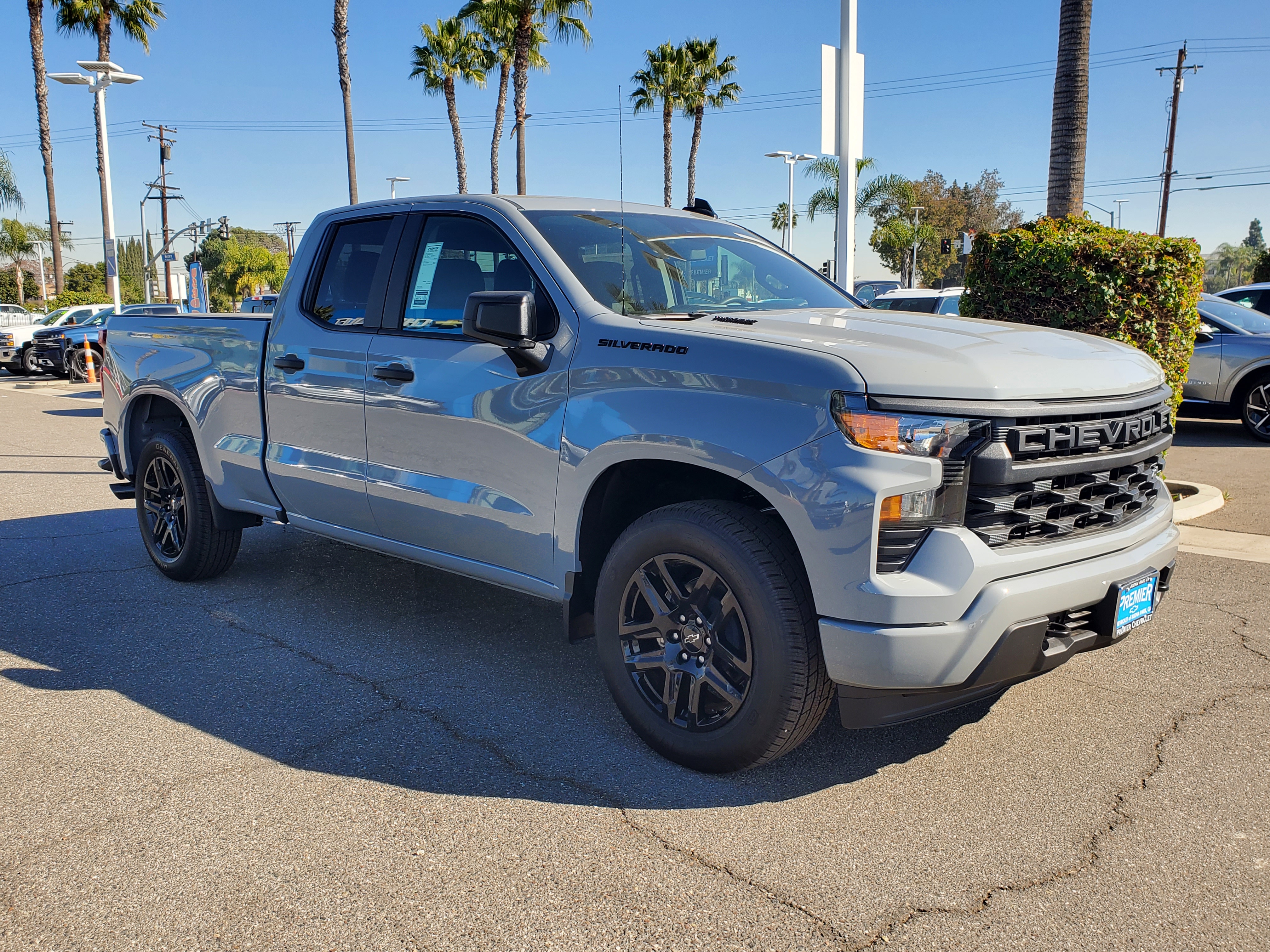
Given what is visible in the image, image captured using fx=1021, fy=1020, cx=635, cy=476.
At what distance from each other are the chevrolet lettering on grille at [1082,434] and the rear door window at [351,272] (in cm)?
285

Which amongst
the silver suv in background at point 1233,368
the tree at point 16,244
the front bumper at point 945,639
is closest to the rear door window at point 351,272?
the front bumper at point 945,639

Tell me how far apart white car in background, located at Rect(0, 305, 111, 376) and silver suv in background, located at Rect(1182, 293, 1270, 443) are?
930 inches

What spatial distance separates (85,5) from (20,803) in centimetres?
3715

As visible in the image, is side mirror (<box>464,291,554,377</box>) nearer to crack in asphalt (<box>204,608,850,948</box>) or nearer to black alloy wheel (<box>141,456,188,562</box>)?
crack in asphalt (<box>204,608,850,948</box>)

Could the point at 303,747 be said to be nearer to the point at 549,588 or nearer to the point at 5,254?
the point at 549,588

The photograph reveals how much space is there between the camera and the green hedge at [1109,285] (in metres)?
7.30

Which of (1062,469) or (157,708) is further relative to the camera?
(157,708)

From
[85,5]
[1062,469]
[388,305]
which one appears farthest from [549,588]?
[85,5]

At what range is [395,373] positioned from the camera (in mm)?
4289

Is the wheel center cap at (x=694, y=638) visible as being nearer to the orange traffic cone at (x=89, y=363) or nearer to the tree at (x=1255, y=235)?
the orange traffic cone at (x=89, y=363)

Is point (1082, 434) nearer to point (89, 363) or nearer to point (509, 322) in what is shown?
point (509, 322)

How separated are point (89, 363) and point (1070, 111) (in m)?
18.8

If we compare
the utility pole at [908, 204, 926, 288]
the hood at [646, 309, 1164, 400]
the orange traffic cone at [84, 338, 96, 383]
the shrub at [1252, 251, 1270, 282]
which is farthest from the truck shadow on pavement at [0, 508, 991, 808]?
the utility pole at [908, 204, 926, 288]

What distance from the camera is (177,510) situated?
5766mm
